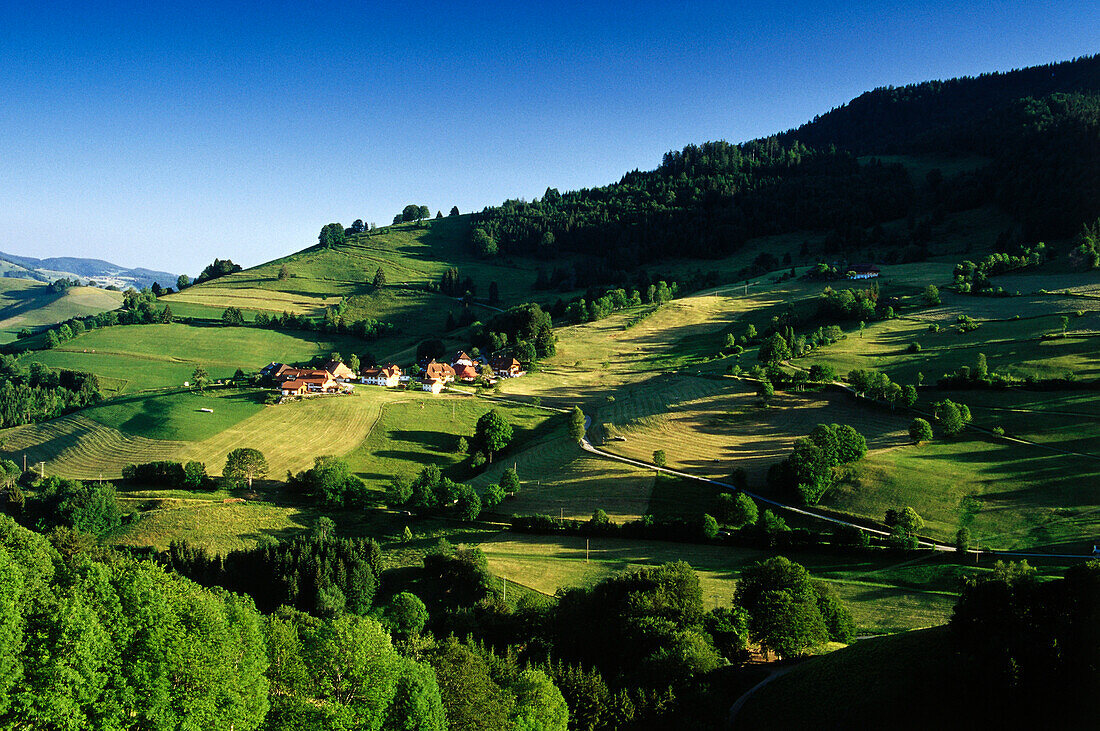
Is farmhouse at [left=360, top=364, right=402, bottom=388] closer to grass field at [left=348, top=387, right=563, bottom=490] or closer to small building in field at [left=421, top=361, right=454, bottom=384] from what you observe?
small building in field at [left=421, top=361, right=454, bottom=384]

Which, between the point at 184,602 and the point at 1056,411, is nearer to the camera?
the point at 184,602

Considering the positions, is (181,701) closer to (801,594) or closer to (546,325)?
(801,594)

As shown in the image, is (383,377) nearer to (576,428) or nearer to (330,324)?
(576,428)

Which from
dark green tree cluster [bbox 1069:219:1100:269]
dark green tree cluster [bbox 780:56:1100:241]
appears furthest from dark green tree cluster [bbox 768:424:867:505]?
dark green tree cluster [bbox 780:56:1100:241]

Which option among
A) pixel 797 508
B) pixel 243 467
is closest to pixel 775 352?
pixel 797 508

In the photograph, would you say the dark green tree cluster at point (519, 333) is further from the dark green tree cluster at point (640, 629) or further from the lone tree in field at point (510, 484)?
the dark green tree cluster at point (640, 629)

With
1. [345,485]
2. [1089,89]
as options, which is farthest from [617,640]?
[1089,89]

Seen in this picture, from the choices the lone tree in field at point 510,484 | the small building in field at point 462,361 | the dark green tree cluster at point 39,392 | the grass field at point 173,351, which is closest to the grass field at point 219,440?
the dark green tree cluster at point 39,392
